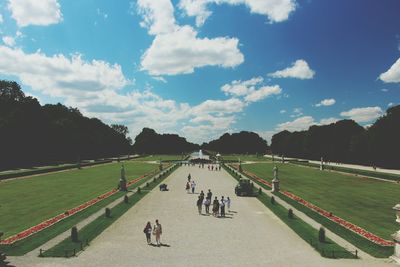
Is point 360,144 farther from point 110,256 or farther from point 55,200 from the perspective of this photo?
point 110,256

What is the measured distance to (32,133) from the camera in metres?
93.9

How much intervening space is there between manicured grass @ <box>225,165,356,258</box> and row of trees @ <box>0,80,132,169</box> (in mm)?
68221

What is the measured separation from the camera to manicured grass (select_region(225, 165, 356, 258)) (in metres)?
19.9

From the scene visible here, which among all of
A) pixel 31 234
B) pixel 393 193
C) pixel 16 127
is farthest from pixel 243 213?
pixel 16 127

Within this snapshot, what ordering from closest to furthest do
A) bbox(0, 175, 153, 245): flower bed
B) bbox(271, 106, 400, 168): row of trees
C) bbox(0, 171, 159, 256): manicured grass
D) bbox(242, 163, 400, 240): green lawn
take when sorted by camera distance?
bbox(0, 171, 159, 256): manicured grass, bbox(0, 175, 153, 245): flower bed, bbox(242, 163, 400, 240): green lawn, bbox(271, 106, 400, 168): row of trees

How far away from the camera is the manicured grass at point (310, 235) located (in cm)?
1991

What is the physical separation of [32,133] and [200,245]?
84.6m

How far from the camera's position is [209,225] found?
26500 mm

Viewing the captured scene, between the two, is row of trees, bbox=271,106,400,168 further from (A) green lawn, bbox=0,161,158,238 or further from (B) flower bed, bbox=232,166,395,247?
(A) green lawn, bbox=0,161,158,238

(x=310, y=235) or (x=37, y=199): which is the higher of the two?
(x=37, y=199)

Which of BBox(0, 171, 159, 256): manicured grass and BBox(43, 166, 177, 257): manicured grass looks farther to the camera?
BBox(0, 171, 159, 256): manicured grass

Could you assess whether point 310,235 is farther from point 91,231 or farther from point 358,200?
point 358,200

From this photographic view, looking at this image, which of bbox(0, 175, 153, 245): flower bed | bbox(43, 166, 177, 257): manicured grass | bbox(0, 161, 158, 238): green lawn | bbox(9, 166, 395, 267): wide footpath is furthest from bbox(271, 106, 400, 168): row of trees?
bbox(0, 175, 153, 245): flower bed

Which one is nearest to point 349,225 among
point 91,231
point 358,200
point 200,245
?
point 200,245
